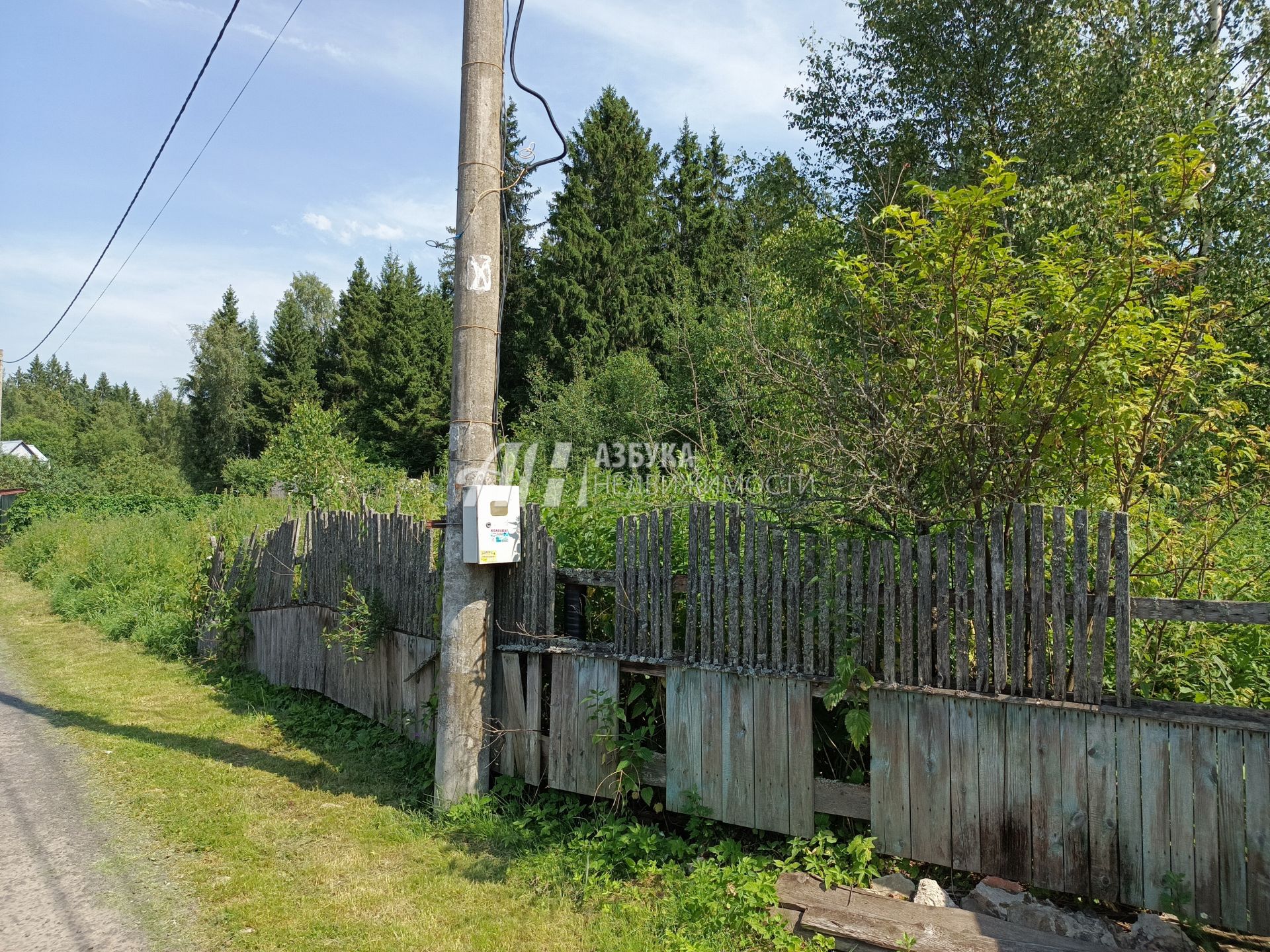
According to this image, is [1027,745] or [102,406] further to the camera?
[102,406]

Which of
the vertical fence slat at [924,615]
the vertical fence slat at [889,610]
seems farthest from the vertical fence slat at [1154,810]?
the vertical fence slat at [889,610]

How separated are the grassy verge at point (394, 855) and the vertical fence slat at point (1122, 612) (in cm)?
134

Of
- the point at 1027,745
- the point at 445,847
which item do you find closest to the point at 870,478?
the point at 1027,745

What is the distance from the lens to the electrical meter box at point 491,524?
5.00 meters

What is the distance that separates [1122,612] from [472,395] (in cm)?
365

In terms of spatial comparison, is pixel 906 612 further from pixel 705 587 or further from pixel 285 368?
pixel 285 368

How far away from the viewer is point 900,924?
132 inches

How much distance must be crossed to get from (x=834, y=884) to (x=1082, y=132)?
1247 centimetres

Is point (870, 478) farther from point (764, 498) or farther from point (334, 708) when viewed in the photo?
point (334, 708)

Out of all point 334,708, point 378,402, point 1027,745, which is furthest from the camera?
point 378,402

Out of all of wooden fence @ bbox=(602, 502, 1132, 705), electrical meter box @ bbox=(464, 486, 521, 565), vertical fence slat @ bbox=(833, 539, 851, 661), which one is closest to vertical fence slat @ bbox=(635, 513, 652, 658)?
wooden fence @ bbox=(602, 502, 1132, 705)

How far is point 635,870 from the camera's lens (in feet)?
13.6

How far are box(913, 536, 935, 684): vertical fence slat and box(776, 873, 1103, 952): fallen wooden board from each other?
97 cm

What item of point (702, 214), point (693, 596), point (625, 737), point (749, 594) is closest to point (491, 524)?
point (693, 596)
